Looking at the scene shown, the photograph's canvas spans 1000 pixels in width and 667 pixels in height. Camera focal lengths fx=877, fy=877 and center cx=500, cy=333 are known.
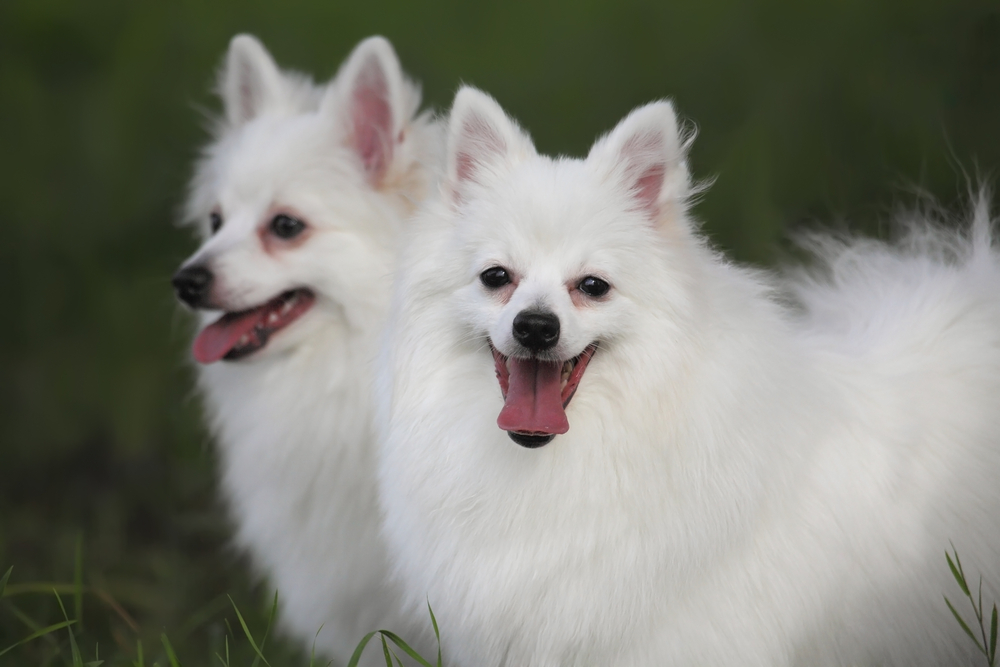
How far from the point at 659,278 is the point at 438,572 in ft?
3.26

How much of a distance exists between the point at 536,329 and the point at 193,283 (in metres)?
1.49

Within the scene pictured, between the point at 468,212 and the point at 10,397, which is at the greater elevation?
the point at 468,212

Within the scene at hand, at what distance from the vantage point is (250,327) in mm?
3221

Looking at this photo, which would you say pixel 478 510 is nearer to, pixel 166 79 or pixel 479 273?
pixel 479 273

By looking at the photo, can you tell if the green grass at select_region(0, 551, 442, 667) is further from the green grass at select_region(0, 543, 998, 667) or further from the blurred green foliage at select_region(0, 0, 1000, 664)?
the blurred green foliage at select_region(0, 0, 1000, 664)

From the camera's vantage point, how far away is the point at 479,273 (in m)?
2.35

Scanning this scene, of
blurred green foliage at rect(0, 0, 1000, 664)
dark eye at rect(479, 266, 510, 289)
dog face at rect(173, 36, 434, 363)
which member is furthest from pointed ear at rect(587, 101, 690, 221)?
blurred green foliage at rect(0, 0, 1000, 664)

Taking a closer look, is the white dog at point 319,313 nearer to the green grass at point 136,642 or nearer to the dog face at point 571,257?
the green grass at point 136,642

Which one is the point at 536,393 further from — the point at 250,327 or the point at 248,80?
the point at 248,80

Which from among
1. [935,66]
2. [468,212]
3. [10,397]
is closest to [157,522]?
[10,397]

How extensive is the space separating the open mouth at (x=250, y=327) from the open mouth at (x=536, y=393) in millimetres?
1162

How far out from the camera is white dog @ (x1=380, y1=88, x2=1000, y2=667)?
7.43 ft

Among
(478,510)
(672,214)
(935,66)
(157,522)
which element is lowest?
(157,522)

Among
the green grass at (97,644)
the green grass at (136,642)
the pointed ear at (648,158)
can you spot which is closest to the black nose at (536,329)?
the pointed ear at (648,158)
